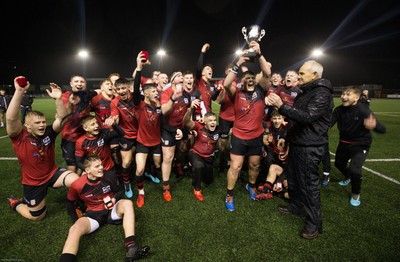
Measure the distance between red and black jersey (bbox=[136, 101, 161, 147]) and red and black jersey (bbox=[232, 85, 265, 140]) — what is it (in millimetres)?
1534

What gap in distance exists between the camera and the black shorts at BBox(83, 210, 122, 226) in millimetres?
2938

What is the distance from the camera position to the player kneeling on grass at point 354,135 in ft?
12.3

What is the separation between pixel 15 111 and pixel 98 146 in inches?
51.0

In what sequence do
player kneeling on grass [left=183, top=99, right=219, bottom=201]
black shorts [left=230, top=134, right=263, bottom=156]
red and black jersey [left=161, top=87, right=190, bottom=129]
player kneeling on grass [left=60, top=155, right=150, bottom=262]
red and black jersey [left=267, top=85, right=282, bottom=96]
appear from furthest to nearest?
red and black jersey [left=267, top=85, right=282, bottom=96] → player kneeling on grass [left=183, top=99, right=219, bottom=201] → red and black jersey [left=161, top=87, right=190, bottom=129] → black shorts [left=230, top=134, right=263, bottom=156] → player kneeling on grass [left=60, top=155, right=150, bottom=262]

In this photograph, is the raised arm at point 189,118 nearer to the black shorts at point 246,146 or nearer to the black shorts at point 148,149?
the black shorts at point 148,149

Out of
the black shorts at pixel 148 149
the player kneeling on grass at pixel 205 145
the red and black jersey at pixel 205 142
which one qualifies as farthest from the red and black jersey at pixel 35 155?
the red and black jersey at pixel 205 142

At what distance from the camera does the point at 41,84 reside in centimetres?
4216

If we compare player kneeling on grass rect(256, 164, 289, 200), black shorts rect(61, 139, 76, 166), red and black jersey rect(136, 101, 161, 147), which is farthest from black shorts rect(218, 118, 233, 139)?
black shorts rect(61, 139, 76, 166)

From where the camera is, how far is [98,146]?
3.75 metres

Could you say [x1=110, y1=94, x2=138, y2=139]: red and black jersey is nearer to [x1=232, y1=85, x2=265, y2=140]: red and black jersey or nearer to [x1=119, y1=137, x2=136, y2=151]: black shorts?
[x1=119, y1=137, x2=136, y2=151]: black shorts

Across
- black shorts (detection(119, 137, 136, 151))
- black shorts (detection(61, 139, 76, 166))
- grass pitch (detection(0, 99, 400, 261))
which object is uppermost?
black shorts (detection(119, 137, 136, 151))

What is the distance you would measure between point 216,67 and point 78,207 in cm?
4408

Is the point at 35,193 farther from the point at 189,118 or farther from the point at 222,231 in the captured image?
the point at 222,231

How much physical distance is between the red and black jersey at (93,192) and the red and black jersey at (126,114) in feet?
4.52
